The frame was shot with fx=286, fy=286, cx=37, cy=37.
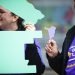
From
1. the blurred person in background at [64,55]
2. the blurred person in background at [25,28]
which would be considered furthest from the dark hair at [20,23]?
the blurred person in background at [64,55]

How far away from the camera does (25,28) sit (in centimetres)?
181

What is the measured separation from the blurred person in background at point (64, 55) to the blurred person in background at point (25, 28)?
69 mm

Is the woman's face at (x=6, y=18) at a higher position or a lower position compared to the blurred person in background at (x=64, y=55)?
higher

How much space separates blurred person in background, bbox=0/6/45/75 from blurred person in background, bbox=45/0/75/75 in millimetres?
69

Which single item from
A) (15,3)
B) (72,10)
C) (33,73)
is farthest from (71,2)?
(33,73)

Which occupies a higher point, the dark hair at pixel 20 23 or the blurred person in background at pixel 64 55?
the dark hair at pixel 20 23

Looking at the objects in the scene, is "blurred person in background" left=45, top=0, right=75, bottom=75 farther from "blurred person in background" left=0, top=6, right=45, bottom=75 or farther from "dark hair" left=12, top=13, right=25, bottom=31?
"dark hair" left=12, top=13, right=25, bottom=31

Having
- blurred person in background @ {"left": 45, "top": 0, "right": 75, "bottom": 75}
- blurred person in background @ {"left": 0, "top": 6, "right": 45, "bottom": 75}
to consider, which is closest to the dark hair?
blurred person in background @ {"left": 0, "top": 6, "right": 45, "bottom": 75}

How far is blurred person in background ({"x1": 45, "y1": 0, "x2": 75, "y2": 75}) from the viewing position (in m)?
1.73

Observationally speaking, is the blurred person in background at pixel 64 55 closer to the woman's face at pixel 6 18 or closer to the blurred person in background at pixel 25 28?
the blurred person in background at pixel 25 28

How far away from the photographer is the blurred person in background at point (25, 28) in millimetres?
1797

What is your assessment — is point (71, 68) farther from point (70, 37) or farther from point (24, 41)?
point (24, 41)

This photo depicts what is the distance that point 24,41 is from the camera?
1798 millimetres

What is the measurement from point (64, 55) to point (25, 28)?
0.98 ft
